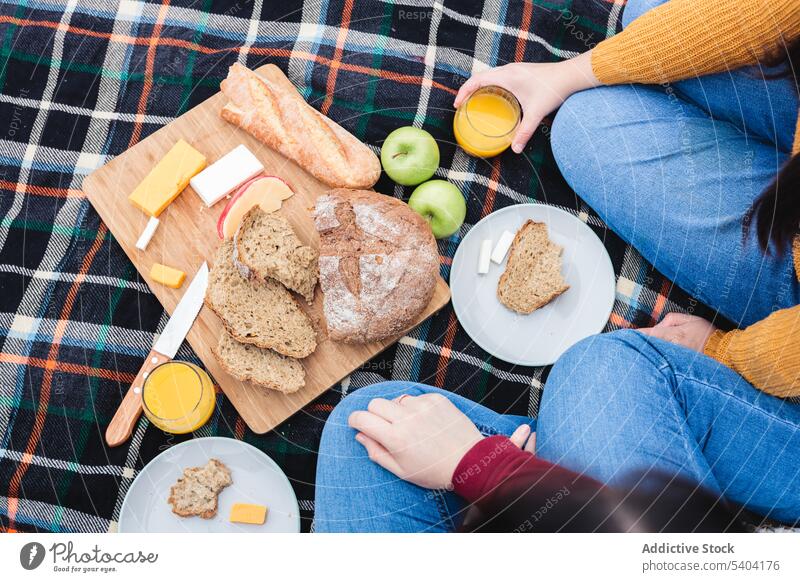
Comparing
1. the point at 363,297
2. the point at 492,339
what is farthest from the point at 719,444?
the point at 363,297

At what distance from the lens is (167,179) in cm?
128

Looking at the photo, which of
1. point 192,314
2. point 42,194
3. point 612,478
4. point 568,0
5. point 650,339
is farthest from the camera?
point 568,0

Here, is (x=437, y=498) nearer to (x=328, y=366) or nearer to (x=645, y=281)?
(x=328, y=366)

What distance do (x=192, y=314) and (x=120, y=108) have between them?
1.75 ft

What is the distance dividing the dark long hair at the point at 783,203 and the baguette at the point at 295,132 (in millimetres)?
737

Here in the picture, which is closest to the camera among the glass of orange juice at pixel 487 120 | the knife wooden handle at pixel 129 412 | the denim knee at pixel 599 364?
the denim knee at pixel 599 364

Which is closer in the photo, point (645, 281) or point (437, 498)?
point (437, 498)

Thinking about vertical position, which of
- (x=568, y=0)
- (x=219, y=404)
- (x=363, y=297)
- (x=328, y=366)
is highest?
(x=568, y=0)

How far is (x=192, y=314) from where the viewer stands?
127 cm

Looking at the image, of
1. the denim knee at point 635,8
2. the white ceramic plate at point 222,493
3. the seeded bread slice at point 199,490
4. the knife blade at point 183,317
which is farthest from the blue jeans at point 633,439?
the denim knee at point 635,8

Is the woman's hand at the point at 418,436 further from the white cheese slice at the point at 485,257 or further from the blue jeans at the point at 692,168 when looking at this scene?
the blue jeans at the point at 692,168

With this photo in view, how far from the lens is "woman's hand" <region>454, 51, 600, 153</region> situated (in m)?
1.36

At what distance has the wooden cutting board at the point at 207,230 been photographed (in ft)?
4.11

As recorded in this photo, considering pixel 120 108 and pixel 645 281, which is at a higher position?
pixel 120 108
